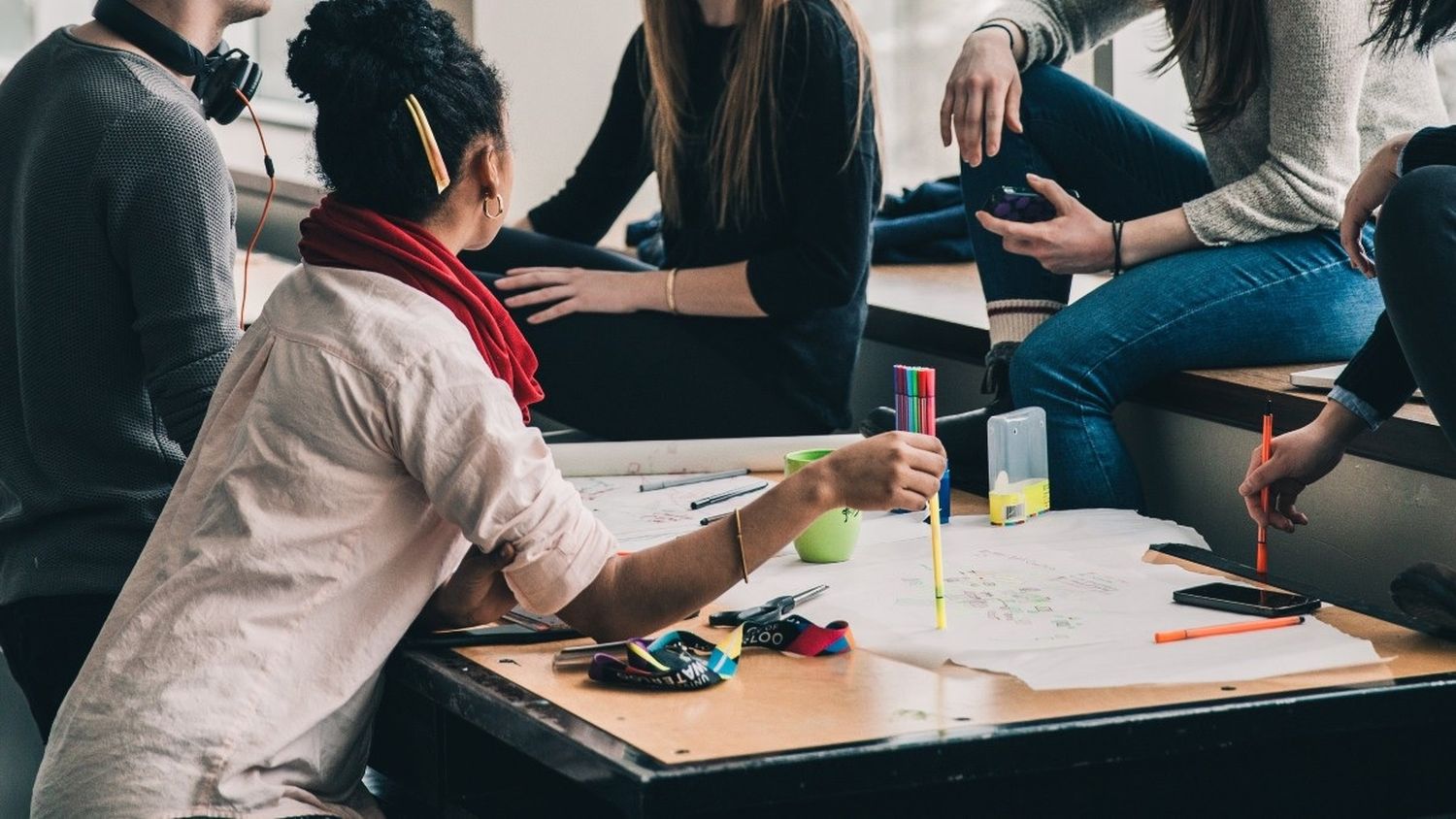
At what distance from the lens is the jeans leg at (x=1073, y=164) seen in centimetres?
188

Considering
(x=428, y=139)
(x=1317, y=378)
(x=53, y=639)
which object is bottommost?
(x=53, y=639)

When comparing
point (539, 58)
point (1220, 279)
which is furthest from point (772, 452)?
point (539, 58)

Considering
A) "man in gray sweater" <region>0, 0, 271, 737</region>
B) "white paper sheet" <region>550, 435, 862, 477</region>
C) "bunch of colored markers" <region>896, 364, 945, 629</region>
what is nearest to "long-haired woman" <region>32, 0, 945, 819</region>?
"man in gray sweater" <region>0, 0, 271, 737</region>

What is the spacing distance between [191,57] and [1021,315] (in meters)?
0.96

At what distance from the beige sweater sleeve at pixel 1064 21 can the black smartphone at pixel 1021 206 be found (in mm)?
195

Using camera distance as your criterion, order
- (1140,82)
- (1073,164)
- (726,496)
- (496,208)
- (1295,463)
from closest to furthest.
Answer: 1. (496,208)
2. (1295,463)
3. (726,496)
4. (1073,164)
5. (1140,82)

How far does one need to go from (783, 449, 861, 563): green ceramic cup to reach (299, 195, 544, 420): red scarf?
35 centimetres

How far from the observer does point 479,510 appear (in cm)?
109

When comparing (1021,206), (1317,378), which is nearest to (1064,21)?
(1021,206)

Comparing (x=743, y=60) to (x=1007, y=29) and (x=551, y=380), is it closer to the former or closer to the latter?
(x=1007, y=29)

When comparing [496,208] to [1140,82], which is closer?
[496,208]

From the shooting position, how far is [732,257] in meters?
2.14

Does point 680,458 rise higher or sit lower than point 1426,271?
lower

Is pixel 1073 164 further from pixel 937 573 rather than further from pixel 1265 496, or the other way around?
pixel 937 573
